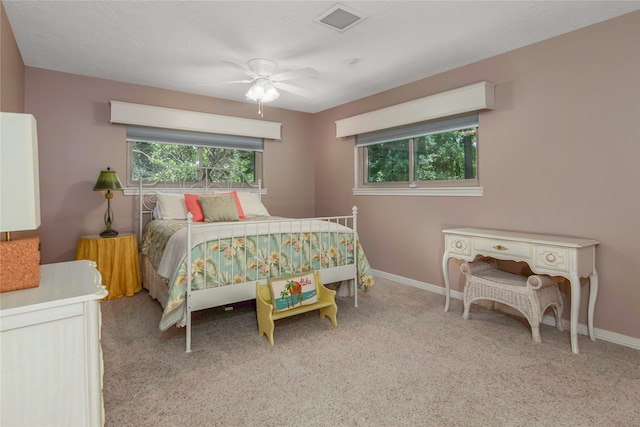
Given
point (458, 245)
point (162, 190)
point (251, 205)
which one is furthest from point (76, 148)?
point (458, 245)

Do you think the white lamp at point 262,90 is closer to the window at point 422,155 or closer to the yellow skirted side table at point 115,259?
the window at point 422,155

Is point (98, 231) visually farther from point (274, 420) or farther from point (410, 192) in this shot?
point (410, 192)

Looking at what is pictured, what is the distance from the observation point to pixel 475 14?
229 centimetres

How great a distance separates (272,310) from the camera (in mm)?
2346

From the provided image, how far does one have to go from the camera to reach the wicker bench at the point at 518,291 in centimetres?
232

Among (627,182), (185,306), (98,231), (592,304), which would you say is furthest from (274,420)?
(98,231)

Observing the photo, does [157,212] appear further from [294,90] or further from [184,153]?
[294,90]

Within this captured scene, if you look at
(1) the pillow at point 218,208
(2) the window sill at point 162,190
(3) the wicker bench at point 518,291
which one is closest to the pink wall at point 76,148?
(2) the window sill at point 162,190

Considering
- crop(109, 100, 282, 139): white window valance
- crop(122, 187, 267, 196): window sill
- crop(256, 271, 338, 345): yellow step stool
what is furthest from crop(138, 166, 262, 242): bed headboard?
crop(256, 271, 338, 345): yellow step stool

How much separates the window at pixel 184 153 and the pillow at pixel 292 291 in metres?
2.30

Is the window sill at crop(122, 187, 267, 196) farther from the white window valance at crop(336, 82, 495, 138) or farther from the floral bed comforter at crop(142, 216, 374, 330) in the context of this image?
A: the white window valance at crop(336, 82, 495, 138)

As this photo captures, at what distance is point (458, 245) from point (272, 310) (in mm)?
1581

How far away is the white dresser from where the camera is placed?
101 centimetres

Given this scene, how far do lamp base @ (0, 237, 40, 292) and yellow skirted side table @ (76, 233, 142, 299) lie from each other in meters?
2.26
